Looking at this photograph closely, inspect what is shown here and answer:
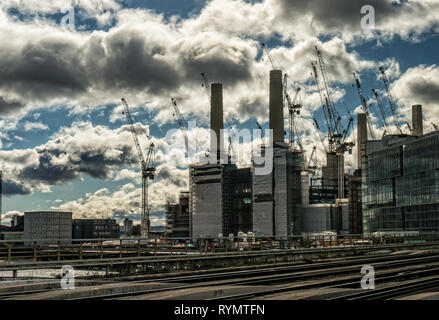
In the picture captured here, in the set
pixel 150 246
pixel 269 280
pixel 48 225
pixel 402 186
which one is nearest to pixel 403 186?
pixel 402 186

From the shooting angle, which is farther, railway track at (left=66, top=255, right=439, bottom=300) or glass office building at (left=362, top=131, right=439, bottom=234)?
glass office building at (left=362, top=131, right=439, bottom=234)

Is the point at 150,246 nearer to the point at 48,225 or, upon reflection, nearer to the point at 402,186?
the point at 48,225

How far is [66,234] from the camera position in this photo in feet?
418

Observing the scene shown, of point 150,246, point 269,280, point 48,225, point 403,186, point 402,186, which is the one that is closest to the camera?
point 269,280

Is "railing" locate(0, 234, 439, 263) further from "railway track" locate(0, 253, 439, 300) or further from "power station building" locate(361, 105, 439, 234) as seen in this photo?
"power station building" locate(361, 105, 439, 234)

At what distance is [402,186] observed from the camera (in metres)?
144

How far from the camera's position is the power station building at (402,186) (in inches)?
5192

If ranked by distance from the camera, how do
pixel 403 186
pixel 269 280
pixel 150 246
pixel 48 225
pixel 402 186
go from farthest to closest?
pixel 402 186 < pixel 403 186 < pixel 48 225 < pixel 150 246 < pixel 269 280

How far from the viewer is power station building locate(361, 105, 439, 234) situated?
131875 millimetres

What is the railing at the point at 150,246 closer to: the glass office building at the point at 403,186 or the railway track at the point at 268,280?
the railway track at the point at 268,280

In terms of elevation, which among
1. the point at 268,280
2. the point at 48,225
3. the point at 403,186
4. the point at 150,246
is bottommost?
the point at 150,246

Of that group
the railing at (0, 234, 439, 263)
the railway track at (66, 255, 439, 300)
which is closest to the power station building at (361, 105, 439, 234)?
the railing at (0, 234, 439, 263)

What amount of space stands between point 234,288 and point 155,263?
15.1 m
